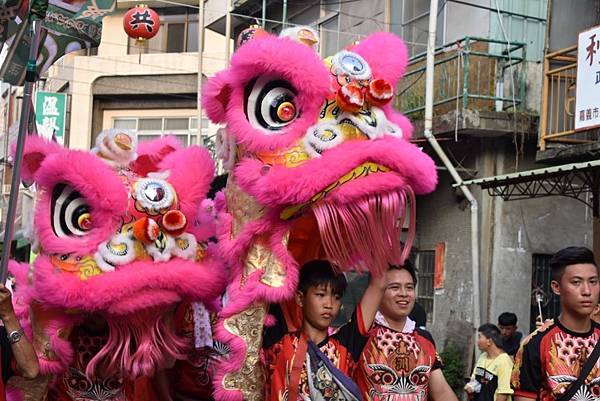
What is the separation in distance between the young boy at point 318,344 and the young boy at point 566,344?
2.37 ft

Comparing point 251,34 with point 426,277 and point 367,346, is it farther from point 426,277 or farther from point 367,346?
point 426,277

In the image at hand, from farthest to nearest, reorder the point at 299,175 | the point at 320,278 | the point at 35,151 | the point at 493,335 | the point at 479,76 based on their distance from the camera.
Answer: the point at 479,76
the point at 493,335
the point at 35,151
the point at 320,278
the point at 299,175

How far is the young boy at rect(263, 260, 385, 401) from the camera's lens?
4.31 metres

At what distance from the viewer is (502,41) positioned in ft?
38.0

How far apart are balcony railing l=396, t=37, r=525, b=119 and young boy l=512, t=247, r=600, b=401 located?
7.10 meters

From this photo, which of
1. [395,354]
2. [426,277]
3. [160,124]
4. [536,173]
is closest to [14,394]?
[395,354]

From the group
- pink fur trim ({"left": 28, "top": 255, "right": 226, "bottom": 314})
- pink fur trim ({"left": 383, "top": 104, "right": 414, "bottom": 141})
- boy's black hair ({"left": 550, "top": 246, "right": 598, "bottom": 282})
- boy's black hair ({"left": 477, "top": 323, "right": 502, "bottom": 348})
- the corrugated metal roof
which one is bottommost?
boy's black hair ({"left": 477, "top": 323, "right": 502, "bottom": 348})

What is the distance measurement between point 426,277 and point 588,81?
13.0ft

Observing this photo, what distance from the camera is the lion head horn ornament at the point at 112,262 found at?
4648 mm

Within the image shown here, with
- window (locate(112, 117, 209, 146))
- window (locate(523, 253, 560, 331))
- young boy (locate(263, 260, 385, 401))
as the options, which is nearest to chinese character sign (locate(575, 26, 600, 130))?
window (locate(523, 253, 560, 331))

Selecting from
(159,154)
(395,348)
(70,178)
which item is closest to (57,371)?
(70,178)

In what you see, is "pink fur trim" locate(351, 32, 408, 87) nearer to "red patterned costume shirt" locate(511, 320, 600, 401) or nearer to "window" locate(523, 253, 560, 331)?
"red patterned costume shirt" locate(511, 320, 600, 401)

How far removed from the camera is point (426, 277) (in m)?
13.0

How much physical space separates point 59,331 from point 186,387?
93 cm
